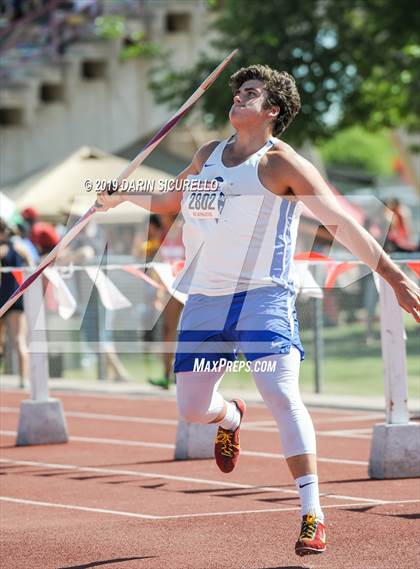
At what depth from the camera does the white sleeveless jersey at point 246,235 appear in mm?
6605

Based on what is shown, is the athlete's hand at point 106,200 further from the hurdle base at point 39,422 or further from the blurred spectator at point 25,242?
the blurred spectator at point 25,242

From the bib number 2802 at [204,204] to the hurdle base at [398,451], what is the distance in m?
3.08

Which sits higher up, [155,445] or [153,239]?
[153,239]

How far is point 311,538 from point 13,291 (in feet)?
30.5

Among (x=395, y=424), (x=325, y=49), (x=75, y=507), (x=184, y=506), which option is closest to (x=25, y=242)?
(x=395, y=424)

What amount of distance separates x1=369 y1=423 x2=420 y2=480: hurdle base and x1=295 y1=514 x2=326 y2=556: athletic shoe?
2837 mm

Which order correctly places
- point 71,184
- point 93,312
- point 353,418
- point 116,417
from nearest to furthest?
point 353,418
point 116,417
point 93,312
point 71,184

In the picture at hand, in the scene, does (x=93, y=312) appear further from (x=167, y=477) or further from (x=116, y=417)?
(x=167, y=477)

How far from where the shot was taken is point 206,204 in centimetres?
664

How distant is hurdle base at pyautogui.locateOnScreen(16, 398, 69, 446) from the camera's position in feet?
38.4

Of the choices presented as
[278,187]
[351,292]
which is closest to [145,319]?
[351,292]

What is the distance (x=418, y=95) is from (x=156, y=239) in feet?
30.9

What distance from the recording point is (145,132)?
34.0m

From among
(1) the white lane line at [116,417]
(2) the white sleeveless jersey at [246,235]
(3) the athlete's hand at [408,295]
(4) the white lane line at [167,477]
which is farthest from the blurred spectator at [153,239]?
(3) the athlete's hand at [408,295]
